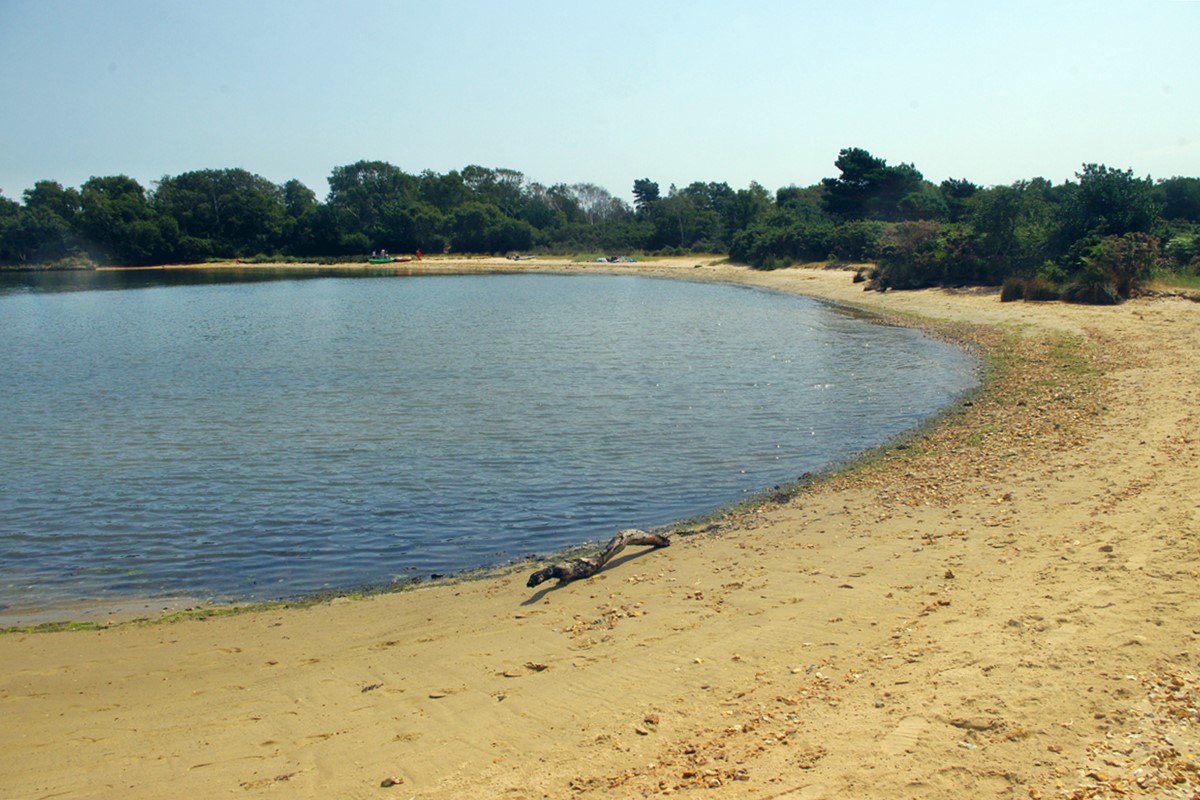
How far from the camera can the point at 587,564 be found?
9.12 m

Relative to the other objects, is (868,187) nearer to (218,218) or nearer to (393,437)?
(393,437)

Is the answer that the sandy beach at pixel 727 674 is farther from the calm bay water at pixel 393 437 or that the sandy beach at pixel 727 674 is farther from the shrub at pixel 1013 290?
the shrub at pixel 1013 290

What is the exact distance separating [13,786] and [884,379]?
20103 millimetres

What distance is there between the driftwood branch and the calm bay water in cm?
125

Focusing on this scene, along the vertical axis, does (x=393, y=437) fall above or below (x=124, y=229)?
below

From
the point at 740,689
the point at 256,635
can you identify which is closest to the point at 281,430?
the point at 256,635

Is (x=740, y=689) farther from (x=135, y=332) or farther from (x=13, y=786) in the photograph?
(x=135, y=332)

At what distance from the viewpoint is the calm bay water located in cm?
1091

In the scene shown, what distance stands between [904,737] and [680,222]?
100661 mm

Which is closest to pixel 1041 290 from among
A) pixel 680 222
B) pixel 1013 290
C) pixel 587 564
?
pixel 1013 290

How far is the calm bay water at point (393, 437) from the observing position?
430 inches

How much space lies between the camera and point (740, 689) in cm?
605

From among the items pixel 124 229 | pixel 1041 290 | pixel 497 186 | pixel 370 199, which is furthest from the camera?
pixel 497 186

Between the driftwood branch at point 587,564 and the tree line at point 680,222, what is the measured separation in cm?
2582
